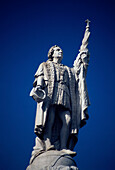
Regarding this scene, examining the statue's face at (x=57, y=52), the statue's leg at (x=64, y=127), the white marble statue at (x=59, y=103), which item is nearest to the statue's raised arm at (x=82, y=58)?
the white marble statue at (x=59, y=103)

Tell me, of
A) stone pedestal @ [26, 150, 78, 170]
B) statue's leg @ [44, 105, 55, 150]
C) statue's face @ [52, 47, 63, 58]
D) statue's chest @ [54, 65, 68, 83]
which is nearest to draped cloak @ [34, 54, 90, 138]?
statue's chest @ [54, 65, 68, 83]

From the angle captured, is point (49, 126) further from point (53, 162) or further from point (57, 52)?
point (57, 52)

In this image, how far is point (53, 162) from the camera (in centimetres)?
1152

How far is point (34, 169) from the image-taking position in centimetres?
1162

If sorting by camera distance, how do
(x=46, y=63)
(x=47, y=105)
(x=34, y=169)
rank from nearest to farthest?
(x=34, y=169)
(x=47, y=105)
(x=46, y=63)

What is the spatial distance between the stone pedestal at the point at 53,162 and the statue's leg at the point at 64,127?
0.59 m

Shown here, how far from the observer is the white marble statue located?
12.4 m

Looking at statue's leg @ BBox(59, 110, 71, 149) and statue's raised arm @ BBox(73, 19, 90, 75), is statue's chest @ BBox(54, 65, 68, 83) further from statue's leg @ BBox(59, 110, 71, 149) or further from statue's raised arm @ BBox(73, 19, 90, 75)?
statue's leg @ BBox(59, 110, 71, 149)

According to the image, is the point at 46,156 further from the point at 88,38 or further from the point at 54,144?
the point at 88,38

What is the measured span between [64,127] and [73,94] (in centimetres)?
121

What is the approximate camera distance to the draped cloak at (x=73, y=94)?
12430mm

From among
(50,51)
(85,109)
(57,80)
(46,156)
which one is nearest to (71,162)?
(46,156)

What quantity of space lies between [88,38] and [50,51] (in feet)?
4.62

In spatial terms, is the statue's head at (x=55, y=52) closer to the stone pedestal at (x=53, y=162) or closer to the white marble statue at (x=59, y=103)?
the white marble statue at (x=59, y=103)
